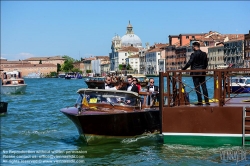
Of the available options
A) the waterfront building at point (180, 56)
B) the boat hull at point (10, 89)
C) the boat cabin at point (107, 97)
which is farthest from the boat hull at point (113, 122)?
the waterfront building at point (180, 56)

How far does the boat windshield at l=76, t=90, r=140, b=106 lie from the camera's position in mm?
13788

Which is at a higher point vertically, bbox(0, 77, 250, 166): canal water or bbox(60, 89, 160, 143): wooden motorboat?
bbox(60, 89, 160, 143): wooden motorboat

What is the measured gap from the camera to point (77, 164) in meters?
11.6

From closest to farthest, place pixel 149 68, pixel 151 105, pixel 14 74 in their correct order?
pixel 151 105
pixel 14 74
pixel 149 68

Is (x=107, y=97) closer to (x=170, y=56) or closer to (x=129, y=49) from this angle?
(x=170, y=56)

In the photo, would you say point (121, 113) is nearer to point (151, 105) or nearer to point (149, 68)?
point (151, 105)

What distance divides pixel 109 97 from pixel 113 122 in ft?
2.42

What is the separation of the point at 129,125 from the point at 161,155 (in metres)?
2.27

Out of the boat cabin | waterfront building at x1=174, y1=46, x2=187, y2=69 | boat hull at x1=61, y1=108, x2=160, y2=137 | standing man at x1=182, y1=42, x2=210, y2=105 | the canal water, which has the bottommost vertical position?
the canal water

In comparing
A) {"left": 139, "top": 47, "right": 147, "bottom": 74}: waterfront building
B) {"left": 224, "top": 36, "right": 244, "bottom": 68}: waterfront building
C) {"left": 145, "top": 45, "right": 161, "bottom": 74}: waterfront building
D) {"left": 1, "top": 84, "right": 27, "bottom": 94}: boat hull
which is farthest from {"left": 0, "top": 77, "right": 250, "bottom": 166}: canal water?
{"left": 139, "top": 47, "right": 147, "bottom": 74}: waterfront building

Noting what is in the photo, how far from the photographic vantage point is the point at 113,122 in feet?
44.1

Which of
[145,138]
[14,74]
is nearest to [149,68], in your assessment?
[14,74]

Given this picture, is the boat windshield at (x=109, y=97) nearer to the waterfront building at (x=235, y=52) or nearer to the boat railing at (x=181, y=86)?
the boat railing at (x=181, y=86)

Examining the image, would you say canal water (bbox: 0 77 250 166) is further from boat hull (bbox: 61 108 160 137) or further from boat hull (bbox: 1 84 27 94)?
boat hull (bbox: 1 84 27 94)
